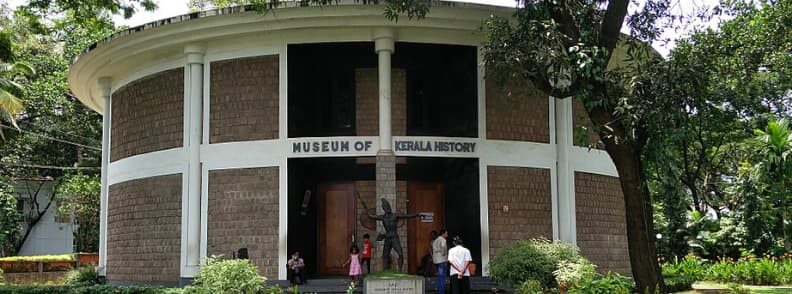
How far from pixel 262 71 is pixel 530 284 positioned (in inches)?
315

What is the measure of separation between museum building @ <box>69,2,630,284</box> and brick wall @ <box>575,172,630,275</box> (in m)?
0.05

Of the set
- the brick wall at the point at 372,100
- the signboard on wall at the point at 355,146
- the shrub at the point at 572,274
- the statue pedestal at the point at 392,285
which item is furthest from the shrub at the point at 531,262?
the brick wall at the point at 372,100

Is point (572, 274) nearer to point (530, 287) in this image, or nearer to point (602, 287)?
point (530, 287)

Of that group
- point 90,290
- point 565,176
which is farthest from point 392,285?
point 90,290

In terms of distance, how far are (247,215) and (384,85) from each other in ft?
14.0

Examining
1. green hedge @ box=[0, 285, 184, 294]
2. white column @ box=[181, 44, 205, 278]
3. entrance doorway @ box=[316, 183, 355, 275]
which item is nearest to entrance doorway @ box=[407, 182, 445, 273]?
entrance doorway @ box=[316, 183, 355, 275]

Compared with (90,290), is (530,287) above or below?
above

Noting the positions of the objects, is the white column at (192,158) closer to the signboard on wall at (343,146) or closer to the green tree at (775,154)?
the signboard on wall at (343,146)

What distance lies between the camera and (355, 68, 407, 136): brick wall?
1947 cm

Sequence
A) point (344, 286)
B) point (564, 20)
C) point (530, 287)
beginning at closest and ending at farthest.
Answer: point (530, 287) < point (564, 20) < point (344, 286)

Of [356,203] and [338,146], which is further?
[356,203]

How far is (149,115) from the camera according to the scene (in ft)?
66.8

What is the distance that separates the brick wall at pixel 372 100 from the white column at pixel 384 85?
1.61 meters

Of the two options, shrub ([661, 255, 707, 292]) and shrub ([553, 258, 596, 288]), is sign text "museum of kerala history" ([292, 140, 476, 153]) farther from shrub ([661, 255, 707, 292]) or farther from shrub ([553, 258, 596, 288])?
shrub ([661, 255, 707, 292])
